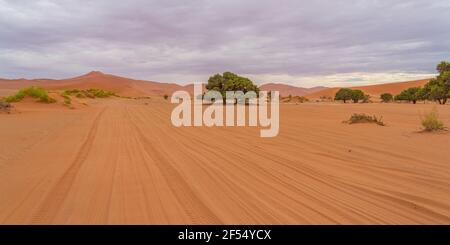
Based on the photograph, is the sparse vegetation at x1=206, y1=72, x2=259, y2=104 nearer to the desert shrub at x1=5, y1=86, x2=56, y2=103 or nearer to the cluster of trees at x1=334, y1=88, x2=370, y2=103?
the desert shrub at x1=5, y1=86, x2=56, y2=103

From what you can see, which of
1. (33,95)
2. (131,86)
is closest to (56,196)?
(33,95)

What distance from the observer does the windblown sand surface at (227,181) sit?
16.2 ft

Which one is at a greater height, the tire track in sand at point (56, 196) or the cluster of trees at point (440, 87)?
the cluster of trees at point (440, 87)

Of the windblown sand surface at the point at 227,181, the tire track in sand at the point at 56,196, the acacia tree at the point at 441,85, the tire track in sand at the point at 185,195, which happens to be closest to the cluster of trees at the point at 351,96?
the acacia tree at the point at 441,85

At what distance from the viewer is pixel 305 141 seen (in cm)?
1159

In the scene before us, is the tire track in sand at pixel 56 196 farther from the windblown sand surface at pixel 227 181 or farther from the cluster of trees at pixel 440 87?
the cluster of trees at pixel 440 87

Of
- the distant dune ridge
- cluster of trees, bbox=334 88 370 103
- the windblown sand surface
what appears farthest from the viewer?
the distant dune ridge

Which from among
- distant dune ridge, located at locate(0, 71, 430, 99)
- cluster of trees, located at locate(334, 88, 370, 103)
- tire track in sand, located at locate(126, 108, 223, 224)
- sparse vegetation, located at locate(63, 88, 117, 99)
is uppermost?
distant dune ridge, located at locate(0, 71, 430, 99)

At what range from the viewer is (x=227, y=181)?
6.68m

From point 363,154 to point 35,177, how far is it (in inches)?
269

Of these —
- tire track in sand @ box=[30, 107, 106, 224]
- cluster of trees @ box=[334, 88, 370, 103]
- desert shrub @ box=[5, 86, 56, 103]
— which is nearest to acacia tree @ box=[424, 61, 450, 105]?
cluster of trees @ box=[334, 88, 370, 103]

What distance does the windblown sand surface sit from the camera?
195 inches

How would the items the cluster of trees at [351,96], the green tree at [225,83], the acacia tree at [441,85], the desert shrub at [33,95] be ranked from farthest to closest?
the cluster of trees at [351,96] < the green tree at [225,83] < the acacia tree at [441,85] < the desert shrub at [33,95]

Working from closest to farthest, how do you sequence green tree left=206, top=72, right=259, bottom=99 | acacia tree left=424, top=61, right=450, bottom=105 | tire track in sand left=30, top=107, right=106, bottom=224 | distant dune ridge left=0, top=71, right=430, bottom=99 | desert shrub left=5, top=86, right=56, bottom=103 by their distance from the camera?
tire track in sand left=30, top=107, right=106, bottom=224
desert shrub left=5, top=86, right=56, bottom=103
acacia tree left=424, top=61, right=450, bottom=105
green tree left=206, top=72, right=259, bottom=99
distant dune ridge left=0, top=71, right=430, bottom=99
